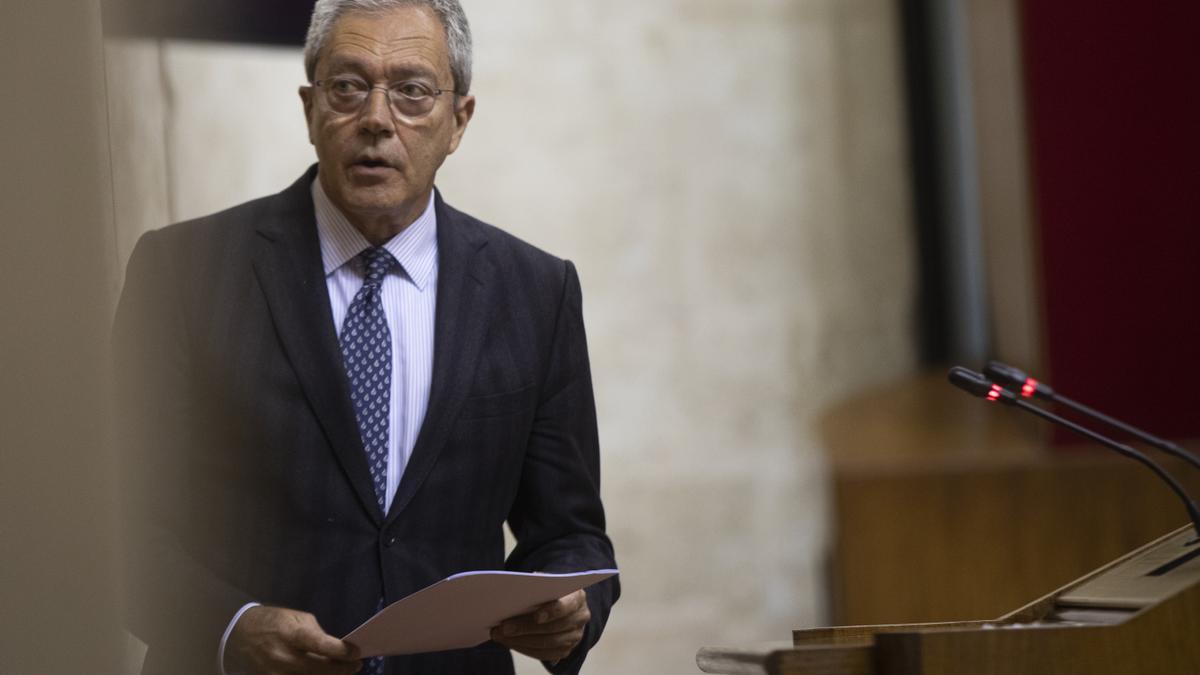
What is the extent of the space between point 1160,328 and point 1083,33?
3.95 ft

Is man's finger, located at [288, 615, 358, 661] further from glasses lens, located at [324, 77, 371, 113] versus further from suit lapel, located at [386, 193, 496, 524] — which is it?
glasses lens, located at [324, 77, 371, 113]

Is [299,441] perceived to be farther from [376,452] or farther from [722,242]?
[722,242]

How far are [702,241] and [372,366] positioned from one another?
5119mm

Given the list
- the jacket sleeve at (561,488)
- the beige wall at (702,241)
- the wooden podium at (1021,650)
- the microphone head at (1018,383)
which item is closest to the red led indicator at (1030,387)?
the microphone head at (1018,383)

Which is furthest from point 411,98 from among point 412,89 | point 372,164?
point 372,164

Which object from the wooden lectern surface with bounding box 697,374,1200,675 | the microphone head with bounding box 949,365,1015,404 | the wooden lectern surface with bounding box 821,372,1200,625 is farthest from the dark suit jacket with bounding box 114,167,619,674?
the wooden lectern surface with bounding box 821,372,1200,625

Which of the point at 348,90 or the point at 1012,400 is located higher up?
the point at 348,90

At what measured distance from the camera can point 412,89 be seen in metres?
2.37

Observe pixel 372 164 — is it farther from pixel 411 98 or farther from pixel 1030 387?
pixel 1030 387

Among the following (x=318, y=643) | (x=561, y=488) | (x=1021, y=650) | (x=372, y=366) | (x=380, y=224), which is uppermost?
(x=380, y=224)

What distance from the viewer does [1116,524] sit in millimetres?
5371

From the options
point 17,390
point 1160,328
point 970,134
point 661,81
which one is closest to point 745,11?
point 661,81

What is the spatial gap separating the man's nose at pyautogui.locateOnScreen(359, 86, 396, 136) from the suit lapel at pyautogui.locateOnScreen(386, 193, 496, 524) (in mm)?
217

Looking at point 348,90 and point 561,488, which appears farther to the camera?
point 561,488
